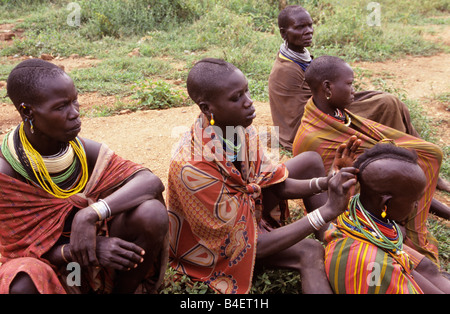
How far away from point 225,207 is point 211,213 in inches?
3.3

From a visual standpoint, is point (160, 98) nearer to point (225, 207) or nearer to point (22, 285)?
point (225, 207)

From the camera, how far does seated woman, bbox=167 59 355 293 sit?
2412 mm

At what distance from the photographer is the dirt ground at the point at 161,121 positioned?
449cm

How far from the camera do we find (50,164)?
7.31 feet

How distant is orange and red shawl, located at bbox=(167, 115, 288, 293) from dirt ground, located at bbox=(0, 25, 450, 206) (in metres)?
1.39

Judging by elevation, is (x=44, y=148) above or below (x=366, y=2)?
above

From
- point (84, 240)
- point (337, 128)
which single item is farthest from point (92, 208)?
point (337, 128)

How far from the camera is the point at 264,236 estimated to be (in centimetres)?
251

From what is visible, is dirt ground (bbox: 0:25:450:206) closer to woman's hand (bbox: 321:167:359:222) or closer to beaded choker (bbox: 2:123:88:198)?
beaded choker (bbox: 2:123:88:198)

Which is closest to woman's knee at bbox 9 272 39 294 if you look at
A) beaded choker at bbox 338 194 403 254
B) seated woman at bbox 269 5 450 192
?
beaded choker at bbox 338 194 403 254

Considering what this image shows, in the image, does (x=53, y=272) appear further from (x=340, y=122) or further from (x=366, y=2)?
(x=366, y=2)

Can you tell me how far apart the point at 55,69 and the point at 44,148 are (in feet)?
1.28

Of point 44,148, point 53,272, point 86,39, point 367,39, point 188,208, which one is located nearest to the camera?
point 53,272
